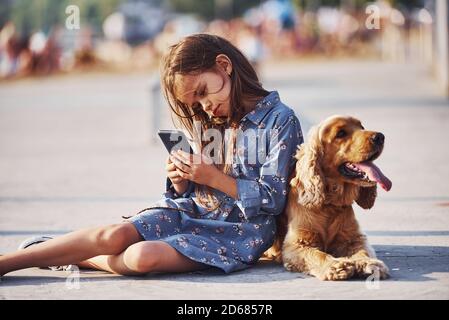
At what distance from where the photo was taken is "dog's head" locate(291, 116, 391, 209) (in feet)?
18.4

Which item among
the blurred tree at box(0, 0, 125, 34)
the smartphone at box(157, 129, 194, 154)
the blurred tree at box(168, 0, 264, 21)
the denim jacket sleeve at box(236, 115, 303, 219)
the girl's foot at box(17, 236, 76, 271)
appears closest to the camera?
the denim jacket sleeve at box(236, 115, 303, 219)

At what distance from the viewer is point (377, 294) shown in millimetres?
5234

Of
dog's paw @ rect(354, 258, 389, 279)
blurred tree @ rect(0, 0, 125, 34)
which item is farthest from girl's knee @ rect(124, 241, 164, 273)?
blurred tree @ rect(0, 0, 125, 34)

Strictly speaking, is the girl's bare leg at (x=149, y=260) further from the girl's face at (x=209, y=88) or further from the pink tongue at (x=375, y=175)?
the pink tongue at (x=375, y=175)

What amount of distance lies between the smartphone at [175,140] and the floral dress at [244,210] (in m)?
0.30

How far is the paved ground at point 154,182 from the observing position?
5543 millimetres

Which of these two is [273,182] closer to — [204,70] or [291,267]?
[291,267]

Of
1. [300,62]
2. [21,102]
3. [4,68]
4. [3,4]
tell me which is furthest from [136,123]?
[3,4]

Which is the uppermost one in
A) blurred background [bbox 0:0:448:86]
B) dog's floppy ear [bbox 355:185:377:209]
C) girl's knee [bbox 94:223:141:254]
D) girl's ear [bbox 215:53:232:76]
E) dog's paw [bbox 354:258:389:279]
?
blurred background [bbox 0:0:448:86]

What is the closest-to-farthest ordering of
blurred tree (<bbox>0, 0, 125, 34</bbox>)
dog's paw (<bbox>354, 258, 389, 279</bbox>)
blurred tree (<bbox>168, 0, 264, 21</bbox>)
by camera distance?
1. dog's paw (<bbox>354, 258, 389, 279</bbox>)
2. blurred tree (<bbox>0, 0, 125, 34</bbox>)
3. blurred tree (<bbox>168, 0, 264, 21</bbox>)

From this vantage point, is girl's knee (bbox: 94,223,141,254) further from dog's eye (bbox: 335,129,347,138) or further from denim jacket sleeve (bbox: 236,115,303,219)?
dog's eye (bbox: 335,129,347,138)

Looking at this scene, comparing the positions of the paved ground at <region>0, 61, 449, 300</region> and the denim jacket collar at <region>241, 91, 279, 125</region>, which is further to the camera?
the denim jacket collar at <region>241, 91, 279, 125</region>

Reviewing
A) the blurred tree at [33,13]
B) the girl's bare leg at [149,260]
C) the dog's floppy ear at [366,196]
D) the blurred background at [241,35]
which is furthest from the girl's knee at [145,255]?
the blurred tree at [33,13]

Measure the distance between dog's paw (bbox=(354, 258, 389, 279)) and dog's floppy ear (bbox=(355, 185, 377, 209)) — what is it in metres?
0.51
